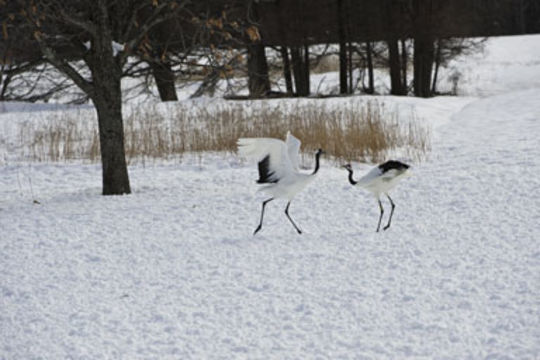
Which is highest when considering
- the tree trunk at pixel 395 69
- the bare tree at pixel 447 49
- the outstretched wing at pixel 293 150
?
the bare tree at pixel 447 49

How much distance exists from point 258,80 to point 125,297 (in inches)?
744

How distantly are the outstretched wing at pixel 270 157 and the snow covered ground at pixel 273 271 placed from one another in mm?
698

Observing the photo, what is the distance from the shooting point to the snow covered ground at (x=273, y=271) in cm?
451

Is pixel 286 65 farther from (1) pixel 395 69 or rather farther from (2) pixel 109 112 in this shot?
(2) pixel 109 112

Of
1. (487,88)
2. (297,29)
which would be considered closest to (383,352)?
(297,29)

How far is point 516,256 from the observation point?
6074 mm

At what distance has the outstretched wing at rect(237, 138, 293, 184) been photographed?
636 cm

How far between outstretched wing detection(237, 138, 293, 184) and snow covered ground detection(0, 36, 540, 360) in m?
0.70

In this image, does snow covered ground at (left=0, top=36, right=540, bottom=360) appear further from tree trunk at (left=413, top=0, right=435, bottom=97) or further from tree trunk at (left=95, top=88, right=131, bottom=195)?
tree trunk at (left=413, top=0, right=435, bottom=97)

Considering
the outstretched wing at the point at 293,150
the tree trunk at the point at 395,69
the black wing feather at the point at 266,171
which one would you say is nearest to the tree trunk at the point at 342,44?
the tree trunk at the point at 395,69

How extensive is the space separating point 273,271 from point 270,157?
1.12m

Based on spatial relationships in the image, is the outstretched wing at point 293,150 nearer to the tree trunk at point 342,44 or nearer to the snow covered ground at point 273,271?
the snow covered ground at point 273,271

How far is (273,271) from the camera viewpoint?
5910 millimetres

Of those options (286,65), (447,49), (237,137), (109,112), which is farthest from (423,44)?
(109,112)
